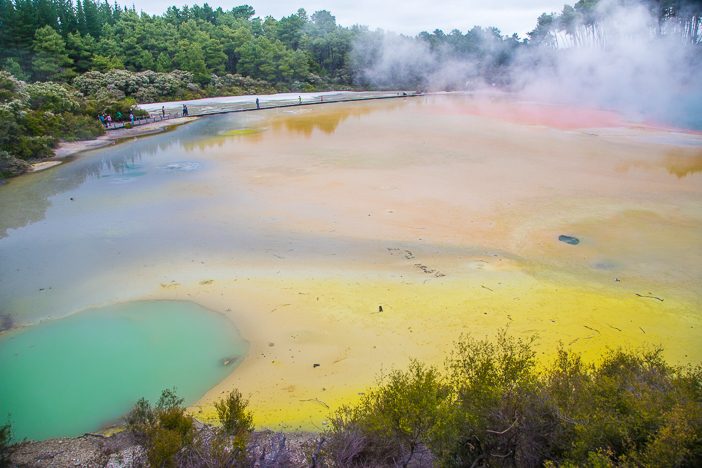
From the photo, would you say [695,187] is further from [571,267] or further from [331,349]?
[331,349]

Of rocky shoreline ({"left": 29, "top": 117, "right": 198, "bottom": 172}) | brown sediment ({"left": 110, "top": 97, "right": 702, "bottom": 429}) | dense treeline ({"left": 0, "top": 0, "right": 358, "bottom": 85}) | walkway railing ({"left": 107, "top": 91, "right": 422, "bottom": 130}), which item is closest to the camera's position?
brown sediment ({"left": 110, "top": 97, "right": 702, "bottom": 429})

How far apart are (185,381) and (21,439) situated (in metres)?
2.05

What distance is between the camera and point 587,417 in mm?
4383

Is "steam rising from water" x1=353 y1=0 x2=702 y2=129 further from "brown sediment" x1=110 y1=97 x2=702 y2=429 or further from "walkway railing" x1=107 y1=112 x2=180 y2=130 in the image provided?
"walkway railing" x1=107 y1=112 x2=180 y2=130

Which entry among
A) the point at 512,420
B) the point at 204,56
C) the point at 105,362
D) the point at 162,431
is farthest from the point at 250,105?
the point at 512,420

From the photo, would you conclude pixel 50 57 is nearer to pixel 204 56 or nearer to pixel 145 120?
pixel 204 56

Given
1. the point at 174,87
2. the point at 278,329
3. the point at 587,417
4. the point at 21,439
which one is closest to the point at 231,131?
the point at 174,87

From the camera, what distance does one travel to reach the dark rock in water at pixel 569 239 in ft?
37.6

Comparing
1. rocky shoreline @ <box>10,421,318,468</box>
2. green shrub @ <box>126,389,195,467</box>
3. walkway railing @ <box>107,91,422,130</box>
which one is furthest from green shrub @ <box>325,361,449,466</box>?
walkway railing @ <box>107,91,422,130</box>

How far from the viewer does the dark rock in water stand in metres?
11.5

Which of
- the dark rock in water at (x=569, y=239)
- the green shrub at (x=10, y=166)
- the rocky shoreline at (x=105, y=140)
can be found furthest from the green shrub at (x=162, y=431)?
the rocky shoreline at (x=105, y=140)

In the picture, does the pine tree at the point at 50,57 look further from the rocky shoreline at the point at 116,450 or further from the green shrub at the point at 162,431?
the green shrub at the point at 162,431

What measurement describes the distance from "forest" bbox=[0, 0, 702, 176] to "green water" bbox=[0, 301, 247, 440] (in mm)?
13202

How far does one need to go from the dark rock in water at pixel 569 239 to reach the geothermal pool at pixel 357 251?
159mm
